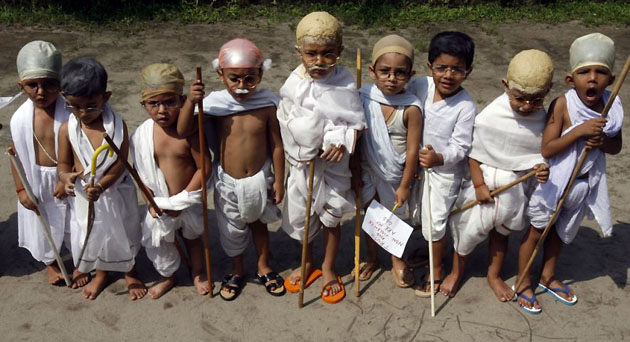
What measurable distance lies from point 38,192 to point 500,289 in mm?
3026

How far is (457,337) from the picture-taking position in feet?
12.4

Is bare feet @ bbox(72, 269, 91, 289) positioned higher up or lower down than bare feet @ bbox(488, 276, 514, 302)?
lower down

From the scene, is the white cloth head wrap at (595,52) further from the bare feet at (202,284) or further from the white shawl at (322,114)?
the bare feet at (202,284)

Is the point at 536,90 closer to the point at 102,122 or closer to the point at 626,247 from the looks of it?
the point at 626,247

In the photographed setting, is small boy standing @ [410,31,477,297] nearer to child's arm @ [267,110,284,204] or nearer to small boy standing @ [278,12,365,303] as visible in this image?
small boy standing @ [278,12,365,303]

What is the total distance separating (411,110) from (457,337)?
1396mm

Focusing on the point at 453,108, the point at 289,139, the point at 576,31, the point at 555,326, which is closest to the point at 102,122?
the point at 289,139

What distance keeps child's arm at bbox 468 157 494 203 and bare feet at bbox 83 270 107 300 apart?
247cm

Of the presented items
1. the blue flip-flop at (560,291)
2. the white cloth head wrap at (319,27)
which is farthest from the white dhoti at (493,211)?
the white cloth head wrap at (319,27)

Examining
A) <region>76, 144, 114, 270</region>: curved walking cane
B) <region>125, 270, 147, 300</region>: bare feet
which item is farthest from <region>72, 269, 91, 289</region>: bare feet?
<region>125, 270, 147, 300</region>: bare feet

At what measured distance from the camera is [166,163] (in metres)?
3.73

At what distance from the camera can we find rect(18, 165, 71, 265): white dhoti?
392 cm

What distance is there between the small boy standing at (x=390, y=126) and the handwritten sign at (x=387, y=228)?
0.36ft

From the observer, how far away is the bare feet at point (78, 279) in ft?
13.7
